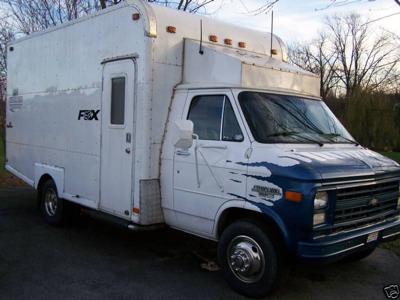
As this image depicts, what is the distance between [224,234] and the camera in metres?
5.11

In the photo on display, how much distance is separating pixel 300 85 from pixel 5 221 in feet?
17.8

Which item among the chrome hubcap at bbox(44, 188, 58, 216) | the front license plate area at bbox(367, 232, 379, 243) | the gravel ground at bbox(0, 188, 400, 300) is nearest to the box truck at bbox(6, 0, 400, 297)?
the front license plate area at bbox(367, 232, 379, 243)

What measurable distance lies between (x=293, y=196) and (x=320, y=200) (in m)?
0.27

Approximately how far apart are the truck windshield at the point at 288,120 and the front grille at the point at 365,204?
0.74 m

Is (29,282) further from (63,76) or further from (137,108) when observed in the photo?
(63,76)

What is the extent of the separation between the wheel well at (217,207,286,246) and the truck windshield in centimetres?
79

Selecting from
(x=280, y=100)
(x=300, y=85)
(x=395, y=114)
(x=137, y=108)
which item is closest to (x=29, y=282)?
(x=137, y=108)

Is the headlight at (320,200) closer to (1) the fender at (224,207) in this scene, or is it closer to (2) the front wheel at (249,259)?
(2) the front wheel at (249,259)

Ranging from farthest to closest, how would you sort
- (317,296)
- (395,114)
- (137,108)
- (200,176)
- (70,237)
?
1. (395,114)
2. (70,237)
3. (137,108)
4. (200,176)
5. (317,296)

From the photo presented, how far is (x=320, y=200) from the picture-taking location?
4.48m

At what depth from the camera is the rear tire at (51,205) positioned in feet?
24.9

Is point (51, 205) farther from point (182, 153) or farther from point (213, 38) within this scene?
point (213, 38)

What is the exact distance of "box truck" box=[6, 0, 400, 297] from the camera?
184 inches

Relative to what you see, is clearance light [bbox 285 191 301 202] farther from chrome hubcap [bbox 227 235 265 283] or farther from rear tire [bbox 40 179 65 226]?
rear tire [bbox 40 179 65 226]
